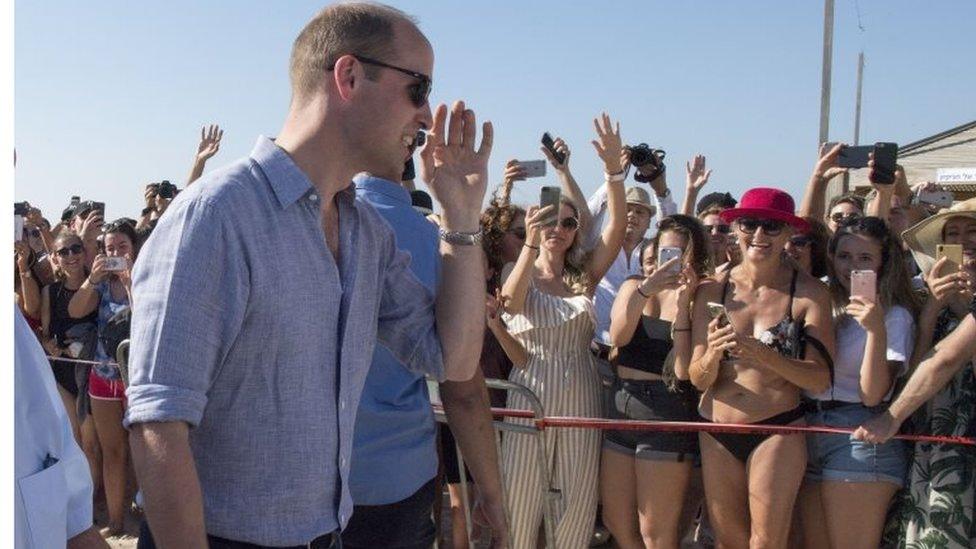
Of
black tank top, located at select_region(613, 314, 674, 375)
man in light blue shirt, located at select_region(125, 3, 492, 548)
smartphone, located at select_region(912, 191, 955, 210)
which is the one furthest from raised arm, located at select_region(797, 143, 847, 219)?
man in light blue shirt, located at select_region(125, 3, 492, 548)

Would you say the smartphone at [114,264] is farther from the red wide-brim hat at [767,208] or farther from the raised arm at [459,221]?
the raised arm at [459,221]

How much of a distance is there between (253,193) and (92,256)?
6.40 m

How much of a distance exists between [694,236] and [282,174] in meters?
3.25

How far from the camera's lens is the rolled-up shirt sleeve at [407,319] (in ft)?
6.98

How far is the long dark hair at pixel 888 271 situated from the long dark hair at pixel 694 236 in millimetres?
644

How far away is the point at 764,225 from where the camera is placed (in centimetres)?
429

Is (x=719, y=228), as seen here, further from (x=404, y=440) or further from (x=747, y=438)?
(x=404, y=440)

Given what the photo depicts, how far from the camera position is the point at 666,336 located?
456cm

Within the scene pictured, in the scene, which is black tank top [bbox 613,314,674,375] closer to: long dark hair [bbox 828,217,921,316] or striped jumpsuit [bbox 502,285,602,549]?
striped jumpsuit [bbox 502,285,602,549]

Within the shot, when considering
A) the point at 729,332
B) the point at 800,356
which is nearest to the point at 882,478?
the point at 800,356

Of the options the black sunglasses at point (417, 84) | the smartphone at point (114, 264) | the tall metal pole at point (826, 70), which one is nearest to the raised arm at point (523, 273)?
the smartphone at point (114, 264)

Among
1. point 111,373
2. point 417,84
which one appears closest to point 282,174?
point 417,84

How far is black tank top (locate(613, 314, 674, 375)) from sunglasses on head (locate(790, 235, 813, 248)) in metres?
0.75
